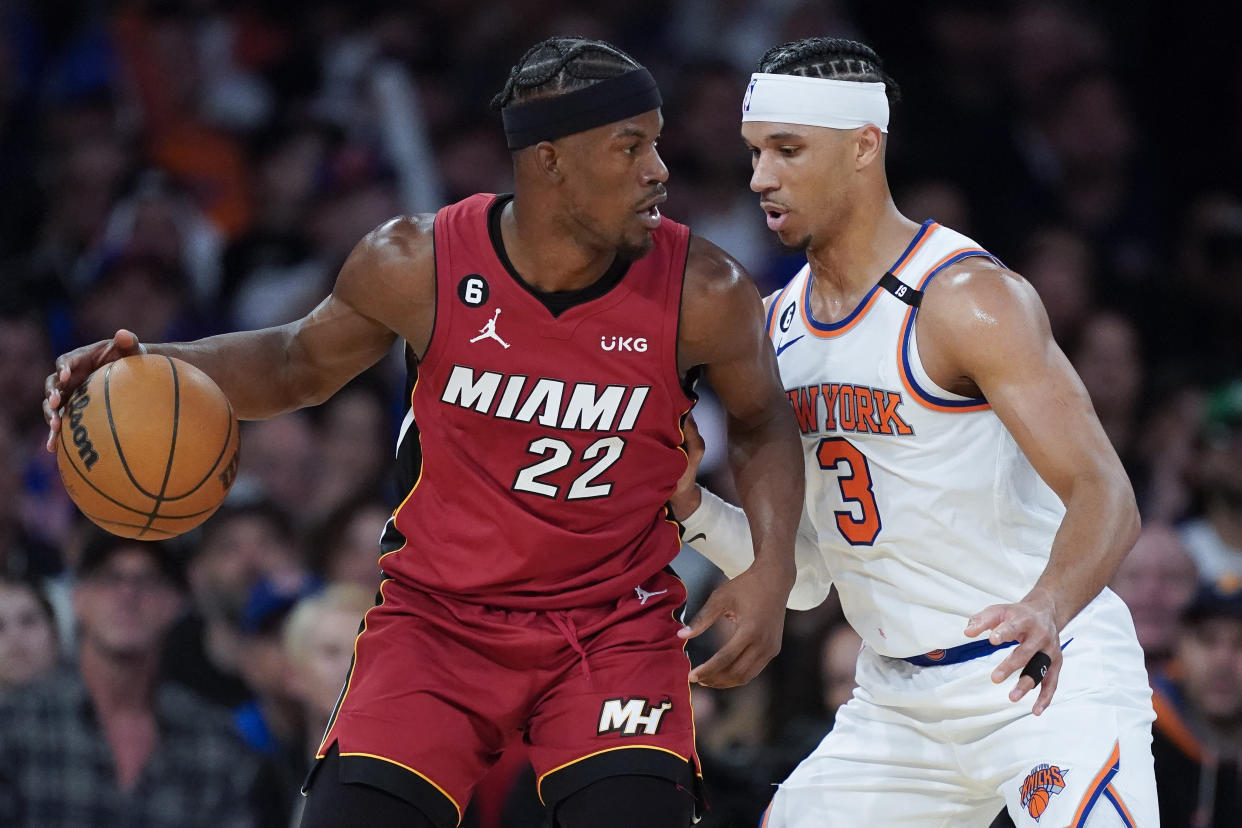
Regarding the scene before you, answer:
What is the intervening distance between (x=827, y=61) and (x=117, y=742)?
3.29 m

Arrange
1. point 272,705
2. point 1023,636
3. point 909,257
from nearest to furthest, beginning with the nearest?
point 1023,636 < point 909,257 < point 272,705

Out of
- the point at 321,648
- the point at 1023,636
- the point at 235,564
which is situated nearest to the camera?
the point at 1023,636

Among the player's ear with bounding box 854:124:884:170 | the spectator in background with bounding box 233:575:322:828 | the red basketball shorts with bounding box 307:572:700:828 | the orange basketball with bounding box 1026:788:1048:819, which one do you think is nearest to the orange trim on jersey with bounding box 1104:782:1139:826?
the orange basketball with bounding box 1026:788:1048:819

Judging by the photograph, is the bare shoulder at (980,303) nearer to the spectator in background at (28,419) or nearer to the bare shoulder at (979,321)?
the bare shoulder at (979,321)

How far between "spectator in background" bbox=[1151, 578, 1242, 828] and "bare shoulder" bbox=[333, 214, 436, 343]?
9.94 ft

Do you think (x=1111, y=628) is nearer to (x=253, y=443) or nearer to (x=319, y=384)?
(x=319, y=384)

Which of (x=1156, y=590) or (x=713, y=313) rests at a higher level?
(x=713, y=313)

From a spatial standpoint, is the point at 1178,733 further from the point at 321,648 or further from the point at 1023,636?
the point at 321,648

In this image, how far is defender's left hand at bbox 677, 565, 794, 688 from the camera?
11.8 ft

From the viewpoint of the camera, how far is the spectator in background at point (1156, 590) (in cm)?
Result: 645

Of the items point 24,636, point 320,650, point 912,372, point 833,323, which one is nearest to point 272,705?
point 320,650

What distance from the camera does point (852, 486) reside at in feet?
13.6

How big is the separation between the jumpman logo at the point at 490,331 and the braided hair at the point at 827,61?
109cm

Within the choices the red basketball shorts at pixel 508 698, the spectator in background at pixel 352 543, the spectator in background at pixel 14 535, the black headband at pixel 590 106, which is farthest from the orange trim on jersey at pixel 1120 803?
the spectator in background at pixel 14 535
